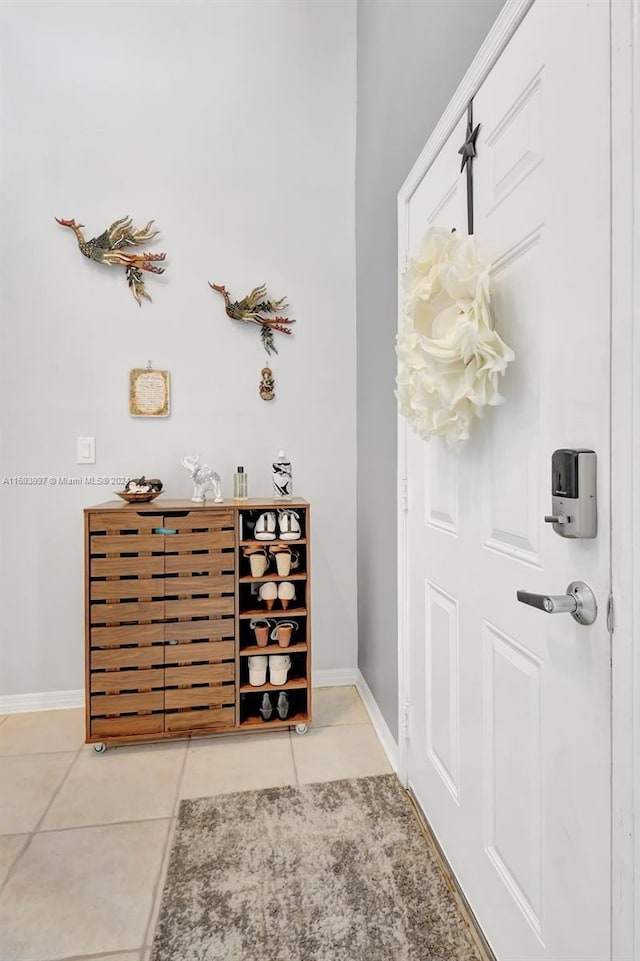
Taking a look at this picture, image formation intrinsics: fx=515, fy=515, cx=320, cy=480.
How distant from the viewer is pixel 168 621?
204 cm

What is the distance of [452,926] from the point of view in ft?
3.96

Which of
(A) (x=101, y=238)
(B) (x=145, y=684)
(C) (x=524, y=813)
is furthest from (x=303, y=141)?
(C) (x=524, y=813)

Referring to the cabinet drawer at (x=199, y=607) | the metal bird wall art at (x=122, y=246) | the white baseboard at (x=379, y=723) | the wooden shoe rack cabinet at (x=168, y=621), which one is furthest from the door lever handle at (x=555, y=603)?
the metal bird wall art at (x=122, y=246)

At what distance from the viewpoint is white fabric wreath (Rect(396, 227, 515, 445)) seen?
101cm

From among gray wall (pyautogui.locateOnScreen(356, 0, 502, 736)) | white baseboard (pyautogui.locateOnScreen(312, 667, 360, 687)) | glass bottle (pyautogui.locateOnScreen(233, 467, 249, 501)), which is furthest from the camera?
white baseboard (pyautogui.locateOnScreen(312, 667, 360, 687))

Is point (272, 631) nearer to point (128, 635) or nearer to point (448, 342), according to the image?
point (128, 635)

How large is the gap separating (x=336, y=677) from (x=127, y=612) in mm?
1122

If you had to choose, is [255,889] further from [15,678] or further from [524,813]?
[15,678]

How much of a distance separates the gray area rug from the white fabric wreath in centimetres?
114

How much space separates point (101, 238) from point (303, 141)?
1084mm

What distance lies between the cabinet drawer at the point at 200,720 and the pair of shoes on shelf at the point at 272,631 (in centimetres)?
30

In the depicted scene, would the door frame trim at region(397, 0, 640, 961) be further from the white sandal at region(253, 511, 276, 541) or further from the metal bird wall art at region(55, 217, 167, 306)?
the metal bird wall art at region(55, 217, 167, 306)

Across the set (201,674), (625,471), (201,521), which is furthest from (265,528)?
(625,471)

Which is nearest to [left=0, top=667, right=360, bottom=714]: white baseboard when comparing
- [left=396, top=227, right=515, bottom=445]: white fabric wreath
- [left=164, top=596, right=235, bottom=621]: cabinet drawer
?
[left=164, top=596, right=235, bottom=621]: cabinet drawer
